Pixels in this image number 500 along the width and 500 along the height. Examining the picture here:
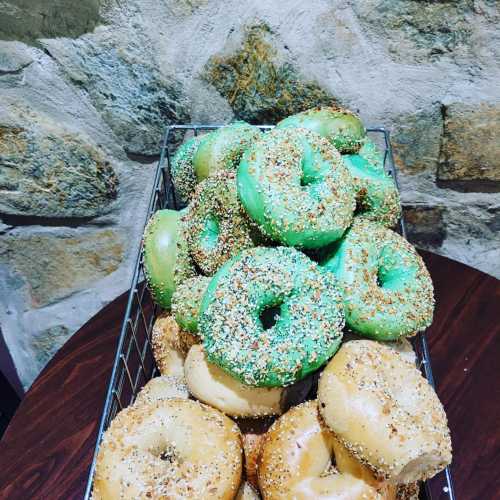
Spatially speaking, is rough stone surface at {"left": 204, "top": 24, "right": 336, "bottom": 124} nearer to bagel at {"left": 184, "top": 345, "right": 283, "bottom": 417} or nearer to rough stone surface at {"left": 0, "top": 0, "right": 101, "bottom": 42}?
rough stone surface at {"left": 0, "top": 0, "right": 101, "bottom": 42}

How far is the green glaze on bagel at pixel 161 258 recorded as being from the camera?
803mm

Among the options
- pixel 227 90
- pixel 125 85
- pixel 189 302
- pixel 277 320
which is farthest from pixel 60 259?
pixel 277 320

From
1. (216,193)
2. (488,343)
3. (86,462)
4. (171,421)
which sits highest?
(216,193)

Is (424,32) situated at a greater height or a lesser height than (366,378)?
greater

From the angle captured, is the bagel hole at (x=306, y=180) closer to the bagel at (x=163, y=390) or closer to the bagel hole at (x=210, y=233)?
the bagel hole at (x=210, y=233)

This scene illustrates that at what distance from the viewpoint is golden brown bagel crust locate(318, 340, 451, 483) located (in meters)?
0.58

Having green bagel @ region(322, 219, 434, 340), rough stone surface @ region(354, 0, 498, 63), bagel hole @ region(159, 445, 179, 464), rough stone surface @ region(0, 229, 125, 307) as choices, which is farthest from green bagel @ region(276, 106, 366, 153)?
rough stone surface @ region(0, 229, 125, 307)

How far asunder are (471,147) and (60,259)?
89 cm

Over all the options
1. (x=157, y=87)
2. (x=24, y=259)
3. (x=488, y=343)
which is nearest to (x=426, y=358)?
(x=488, y=343)

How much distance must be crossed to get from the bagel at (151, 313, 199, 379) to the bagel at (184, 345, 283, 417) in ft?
0.35

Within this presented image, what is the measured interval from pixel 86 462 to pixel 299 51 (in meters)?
0.76

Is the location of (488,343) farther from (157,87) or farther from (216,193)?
(157,87)

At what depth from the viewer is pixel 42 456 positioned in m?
0.88

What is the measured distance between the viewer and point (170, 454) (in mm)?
659
